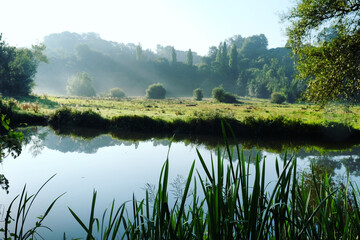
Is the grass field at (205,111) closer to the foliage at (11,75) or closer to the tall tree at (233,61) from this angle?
the foliage at (11,75)

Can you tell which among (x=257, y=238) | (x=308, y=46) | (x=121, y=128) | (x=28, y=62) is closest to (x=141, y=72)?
(x=28, y=62)

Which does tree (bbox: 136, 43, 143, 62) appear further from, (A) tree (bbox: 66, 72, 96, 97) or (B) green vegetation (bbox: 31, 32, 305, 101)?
(A) tree (bbox: 66, 72, 96, 97)

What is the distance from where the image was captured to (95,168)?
9.39 m

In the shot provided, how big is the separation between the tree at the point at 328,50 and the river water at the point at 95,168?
2.83 meters

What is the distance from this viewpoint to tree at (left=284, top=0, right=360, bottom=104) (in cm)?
919

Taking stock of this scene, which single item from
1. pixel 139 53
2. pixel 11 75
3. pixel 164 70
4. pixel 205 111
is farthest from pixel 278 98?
pixel 139 53

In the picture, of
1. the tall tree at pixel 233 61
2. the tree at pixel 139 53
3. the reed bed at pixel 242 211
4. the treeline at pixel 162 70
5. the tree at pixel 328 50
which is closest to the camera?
the reed bed at pixel 242 211

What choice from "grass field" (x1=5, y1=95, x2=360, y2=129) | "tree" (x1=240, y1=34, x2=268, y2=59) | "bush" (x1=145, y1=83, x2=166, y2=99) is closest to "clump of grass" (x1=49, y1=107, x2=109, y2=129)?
"grass field" (x1=5, y1=95, x2=360, y2=129)

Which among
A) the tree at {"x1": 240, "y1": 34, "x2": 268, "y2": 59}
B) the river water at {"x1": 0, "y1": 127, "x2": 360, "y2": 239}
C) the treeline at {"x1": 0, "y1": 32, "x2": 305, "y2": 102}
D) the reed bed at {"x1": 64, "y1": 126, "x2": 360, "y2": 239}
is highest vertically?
the tree at {"x1": 240, "y1": 34, "x2": 268, "y2": 59}

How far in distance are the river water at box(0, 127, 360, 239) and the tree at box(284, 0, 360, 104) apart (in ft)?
9.28

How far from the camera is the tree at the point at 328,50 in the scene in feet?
30.1

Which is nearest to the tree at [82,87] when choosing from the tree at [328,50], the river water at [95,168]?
the river water at [95,168]

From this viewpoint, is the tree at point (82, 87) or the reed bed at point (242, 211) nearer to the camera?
the reed bed at point (242, 211)

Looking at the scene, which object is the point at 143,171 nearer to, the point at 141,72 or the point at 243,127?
the point at 243,127
